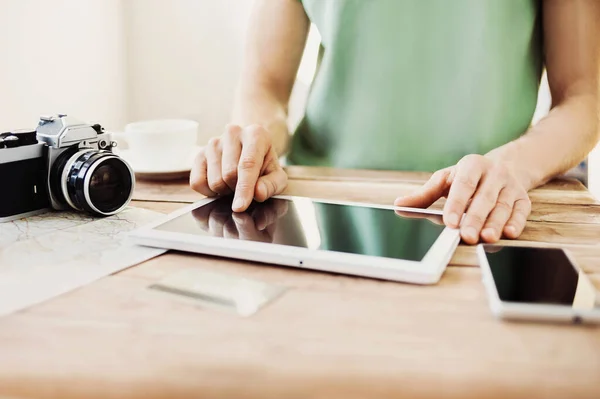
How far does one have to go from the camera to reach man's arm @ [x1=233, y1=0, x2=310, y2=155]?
40.6 inches

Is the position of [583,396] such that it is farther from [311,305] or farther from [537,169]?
[537,169]

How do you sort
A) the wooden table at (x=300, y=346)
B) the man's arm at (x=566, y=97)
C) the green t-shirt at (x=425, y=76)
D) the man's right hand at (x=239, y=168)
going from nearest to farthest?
the wooden table at (x=300, y=346) < the man's right hand at (x=239, y=168) < the man's arm at (x=566, y=97) < the green t-shirt at (x=425, y=76)

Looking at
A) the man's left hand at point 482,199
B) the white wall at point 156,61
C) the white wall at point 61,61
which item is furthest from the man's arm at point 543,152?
the white wall at point 61,61

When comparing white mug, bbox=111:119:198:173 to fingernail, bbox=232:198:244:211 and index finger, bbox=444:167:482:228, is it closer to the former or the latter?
fingernail, bbox=232:198:244:211

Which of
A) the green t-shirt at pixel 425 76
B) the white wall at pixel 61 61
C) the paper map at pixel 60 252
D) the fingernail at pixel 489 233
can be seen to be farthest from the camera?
the white wall at pixel 61 61

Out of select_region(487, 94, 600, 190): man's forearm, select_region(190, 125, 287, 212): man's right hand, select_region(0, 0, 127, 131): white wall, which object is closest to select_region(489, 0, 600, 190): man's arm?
select_region(487, 94, 600, 190): man's forearm

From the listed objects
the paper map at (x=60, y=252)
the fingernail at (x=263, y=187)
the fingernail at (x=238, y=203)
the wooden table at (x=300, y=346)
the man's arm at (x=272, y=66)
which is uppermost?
the man's arm at (x=272, y=66)

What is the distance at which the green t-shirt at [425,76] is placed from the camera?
0.96 meters

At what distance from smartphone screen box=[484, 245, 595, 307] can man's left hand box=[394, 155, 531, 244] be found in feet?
0.17

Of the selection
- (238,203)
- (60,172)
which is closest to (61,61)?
(60,172)

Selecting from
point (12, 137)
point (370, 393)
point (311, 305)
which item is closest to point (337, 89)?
point (12, 137)

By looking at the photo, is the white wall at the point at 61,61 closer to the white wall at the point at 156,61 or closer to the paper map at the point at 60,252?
the white wall at the point at 156,61

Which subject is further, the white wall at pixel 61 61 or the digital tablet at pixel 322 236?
the white wall at pixel 61 61

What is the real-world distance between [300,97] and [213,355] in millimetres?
1540
